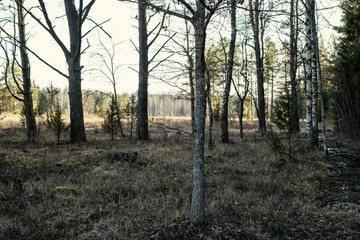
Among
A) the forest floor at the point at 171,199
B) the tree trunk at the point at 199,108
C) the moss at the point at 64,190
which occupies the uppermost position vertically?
the tree trunk at the point at 199,108

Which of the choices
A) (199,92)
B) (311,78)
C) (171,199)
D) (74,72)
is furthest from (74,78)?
(311,78)

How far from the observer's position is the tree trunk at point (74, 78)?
34.5ft

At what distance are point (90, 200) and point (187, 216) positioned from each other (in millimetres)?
1892

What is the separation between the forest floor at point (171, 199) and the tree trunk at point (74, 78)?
136 inches

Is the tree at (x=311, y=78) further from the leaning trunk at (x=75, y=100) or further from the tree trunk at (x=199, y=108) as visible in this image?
the leaning trunk at (x=75, y=100)

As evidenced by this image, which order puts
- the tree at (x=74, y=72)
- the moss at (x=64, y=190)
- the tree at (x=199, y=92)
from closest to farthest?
the tree at (x=199, y=92) < the moss at (x=64, y=190) < the tree at (x=74, y=72)

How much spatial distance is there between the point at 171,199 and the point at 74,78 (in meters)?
8.54

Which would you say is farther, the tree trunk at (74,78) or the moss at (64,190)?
the tree trunk at (74,78)

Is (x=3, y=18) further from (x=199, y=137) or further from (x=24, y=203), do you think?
(x=199, y=137)

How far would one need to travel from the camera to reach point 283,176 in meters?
5.62

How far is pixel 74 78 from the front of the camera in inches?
415

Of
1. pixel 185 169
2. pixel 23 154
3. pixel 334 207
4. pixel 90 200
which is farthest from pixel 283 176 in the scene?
pixel 23 154

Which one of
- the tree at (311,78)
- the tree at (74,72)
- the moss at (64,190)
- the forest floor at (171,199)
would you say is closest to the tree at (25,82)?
the tree at (74,72)

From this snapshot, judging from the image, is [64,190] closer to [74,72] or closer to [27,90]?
[74,72]
